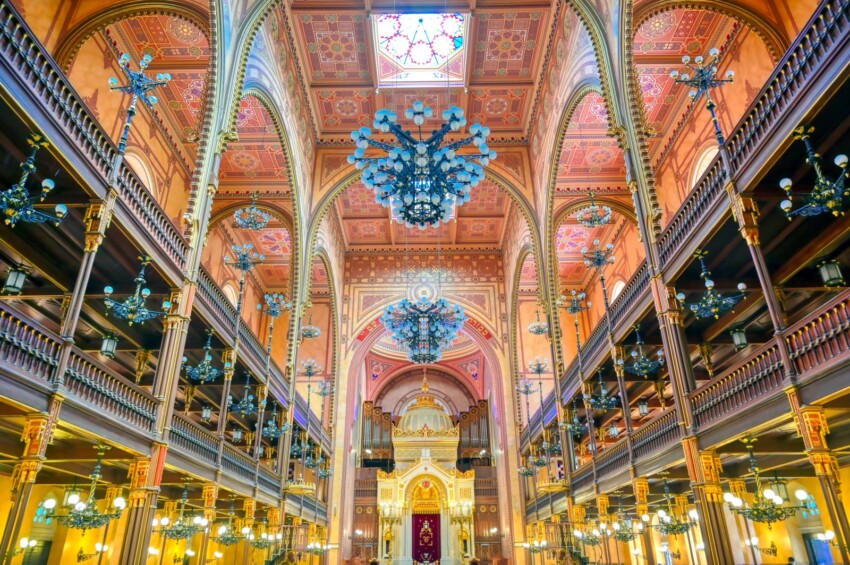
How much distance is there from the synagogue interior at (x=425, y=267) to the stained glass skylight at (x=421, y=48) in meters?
0.11

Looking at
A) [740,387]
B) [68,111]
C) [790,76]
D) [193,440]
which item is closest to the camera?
[790,76]

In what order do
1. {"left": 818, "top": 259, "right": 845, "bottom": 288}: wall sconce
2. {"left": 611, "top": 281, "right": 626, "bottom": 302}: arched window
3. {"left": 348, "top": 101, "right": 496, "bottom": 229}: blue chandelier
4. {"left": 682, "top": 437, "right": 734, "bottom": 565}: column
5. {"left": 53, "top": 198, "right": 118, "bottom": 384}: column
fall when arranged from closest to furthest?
{"left": 53, "top": 198, "right": 118, "bottom": 384}: column, {"left": 682, "top": 437, "right": 734, "bottom": 565}: column, {"left": 818, "top": 259, "right": 845, "bottom": 288}: wall sconce, {"left": 348, "top": 101, "right": 496, "bottom": 229}: blue chandelier, {"left": 611, "top": 281, "right": 626, "bottom": 302}: arched window

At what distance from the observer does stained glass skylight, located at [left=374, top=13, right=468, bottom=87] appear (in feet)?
56.1

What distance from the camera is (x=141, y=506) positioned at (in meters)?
8.46

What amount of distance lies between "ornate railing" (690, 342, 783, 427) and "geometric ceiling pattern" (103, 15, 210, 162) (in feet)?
41.3

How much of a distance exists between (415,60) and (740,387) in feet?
47.8

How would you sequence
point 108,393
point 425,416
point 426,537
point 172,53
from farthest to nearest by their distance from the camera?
point 425,416, point 426,537, point 172,53, point 108,393

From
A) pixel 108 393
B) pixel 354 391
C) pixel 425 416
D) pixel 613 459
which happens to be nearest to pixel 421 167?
pixel 108 393

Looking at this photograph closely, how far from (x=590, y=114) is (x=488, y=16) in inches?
182

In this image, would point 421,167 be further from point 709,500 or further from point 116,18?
point 116,18

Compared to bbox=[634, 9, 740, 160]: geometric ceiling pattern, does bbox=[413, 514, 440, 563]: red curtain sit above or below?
below

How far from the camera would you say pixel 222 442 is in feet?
40.6

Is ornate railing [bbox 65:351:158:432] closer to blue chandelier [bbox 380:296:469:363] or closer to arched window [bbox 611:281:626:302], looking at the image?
blue chandelier [bbox 380:296:469:363]

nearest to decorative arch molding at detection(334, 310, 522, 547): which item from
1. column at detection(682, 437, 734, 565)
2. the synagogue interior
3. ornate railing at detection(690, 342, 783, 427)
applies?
the synagogue interior
